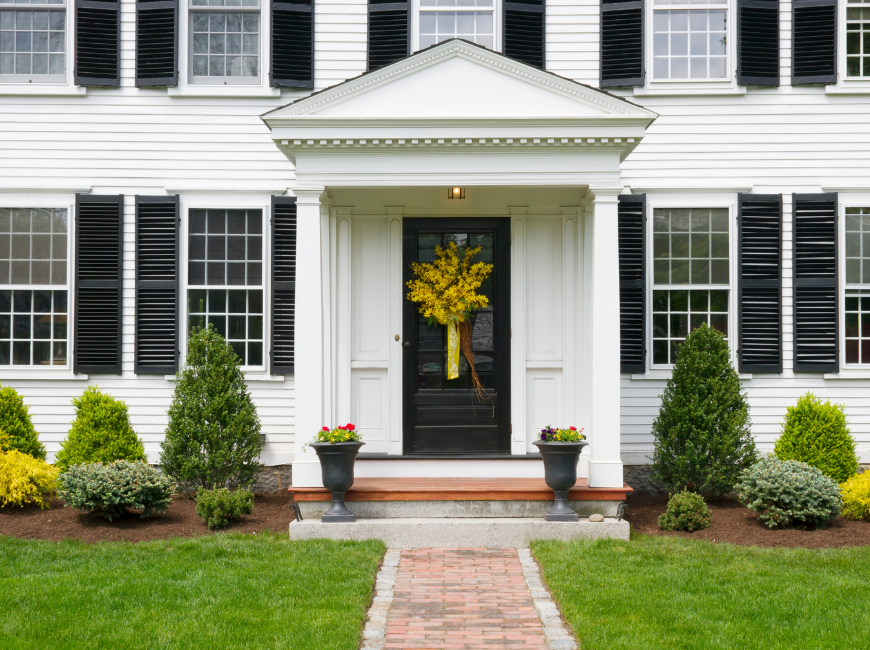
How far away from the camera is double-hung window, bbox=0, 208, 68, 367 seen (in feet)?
32.0

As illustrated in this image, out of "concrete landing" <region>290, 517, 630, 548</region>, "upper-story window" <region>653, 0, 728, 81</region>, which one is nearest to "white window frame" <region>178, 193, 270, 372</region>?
"concrete landing" <region>290, 517, 630, 548</region>

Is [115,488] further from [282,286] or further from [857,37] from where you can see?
[857,37]

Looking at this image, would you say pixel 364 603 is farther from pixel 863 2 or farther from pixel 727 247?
pixel 863 2

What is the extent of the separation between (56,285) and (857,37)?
10.1 meters

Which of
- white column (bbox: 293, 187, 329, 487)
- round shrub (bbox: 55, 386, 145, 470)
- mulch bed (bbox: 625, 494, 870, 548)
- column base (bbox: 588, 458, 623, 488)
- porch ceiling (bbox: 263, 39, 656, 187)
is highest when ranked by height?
porch ceiling (bbox: 263, 39, 656, 187)

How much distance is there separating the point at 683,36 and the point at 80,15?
286 inches

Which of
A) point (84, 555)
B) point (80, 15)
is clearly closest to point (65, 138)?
point (80, 15)

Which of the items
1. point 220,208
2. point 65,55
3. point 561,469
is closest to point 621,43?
point 220,208

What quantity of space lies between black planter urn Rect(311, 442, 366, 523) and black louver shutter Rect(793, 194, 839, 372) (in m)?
5.53

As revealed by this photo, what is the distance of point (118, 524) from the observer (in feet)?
25.7

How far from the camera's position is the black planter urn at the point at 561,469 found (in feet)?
24.6

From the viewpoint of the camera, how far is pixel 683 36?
32.2 feet

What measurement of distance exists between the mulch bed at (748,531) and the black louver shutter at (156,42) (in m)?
7.32

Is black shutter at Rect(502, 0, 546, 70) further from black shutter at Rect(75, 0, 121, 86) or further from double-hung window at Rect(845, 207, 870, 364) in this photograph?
black shutter at Rect(75, 0, 121, 86)
